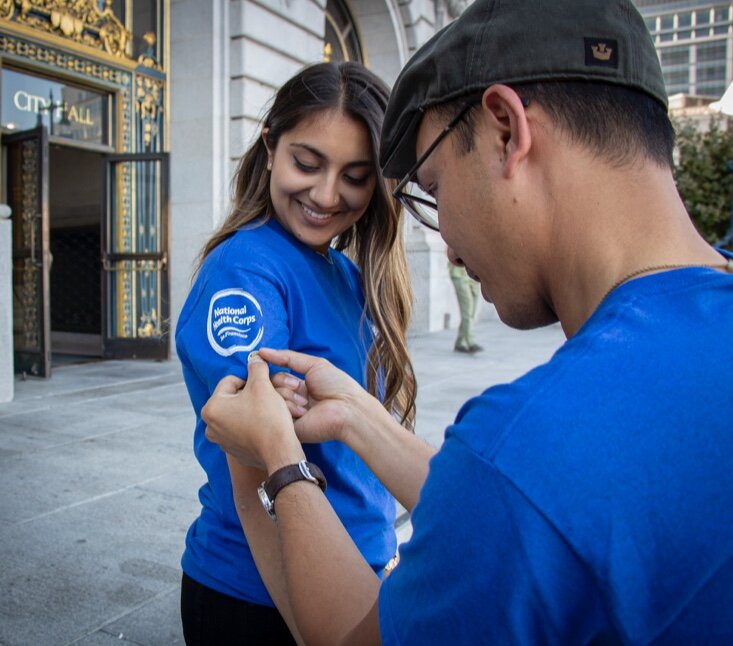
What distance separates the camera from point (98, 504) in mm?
3797

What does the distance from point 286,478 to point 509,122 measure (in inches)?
23.4

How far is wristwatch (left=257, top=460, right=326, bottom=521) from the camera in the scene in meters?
1.06

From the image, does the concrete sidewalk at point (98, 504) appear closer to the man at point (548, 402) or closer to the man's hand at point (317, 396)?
the man's hand at point (317, 396)

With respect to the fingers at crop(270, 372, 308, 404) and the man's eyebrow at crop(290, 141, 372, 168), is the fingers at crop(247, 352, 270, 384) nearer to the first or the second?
the fingers at crop(270, 372, 308, 404)

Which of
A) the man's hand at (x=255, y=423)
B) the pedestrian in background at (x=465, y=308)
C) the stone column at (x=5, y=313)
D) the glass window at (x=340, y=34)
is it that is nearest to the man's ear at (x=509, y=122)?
the man's hand at (x=255, y=423)

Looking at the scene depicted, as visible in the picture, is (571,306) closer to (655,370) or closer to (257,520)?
(655,370)

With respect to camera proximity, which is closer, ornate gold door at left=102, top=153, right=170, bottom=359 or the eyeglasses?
the eyeglasses

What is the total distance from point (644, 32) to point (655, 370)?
51cm

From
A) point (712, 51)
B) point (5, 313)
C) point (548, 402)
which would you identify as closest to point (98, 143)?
point (5, 313)

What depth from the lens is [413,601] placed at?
0.76 m

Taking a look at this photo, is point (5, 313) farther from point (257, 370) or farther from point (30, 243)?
point (257, 370)

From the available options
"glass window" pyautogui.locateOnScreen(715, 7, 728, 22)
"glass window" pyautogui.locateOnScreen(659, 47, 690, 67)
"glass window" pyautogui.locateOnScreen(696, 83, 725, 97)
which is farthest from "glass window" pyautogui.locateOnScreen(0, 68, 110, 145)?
"glass window" pyautogui.locateOnScreen(659, 47, 690, 67)

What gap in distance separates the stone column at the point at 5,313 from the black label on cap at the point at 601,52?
6.40 meters

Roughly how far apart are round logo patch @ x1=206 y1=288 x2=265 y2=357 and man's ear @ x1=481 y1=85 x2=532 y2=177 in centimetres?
55
